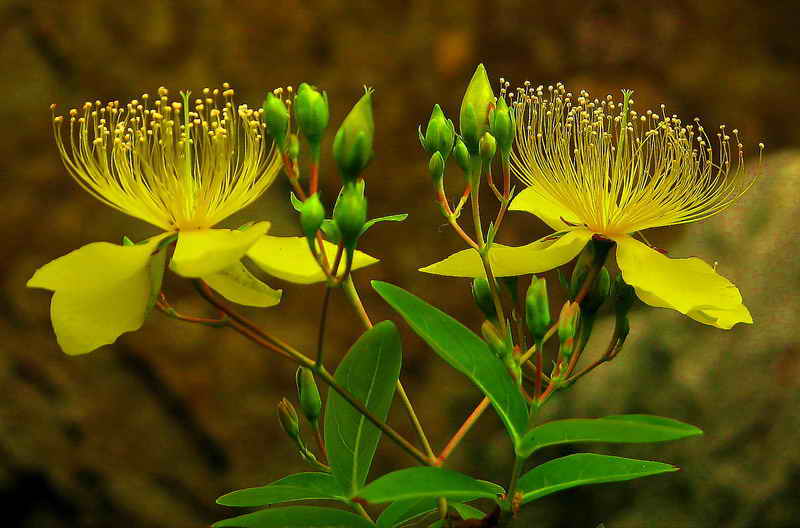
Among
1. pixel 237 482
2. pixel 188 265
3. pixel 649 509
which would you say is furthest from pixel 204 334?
pixel 188 265

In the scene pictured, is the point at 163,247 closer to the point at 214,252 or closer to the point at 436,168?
the point at 214,252

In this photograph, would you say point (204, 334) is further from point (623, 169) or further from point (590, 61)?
point (623, 169)

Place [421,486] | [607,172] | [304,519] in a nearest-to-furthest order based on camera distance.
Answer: [421,486]
[304,519]
[607,172]

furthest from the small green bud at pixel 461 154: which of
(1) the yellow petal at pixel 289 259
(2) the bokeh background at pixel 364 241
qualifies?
(2) the bokeh background at pixel 364 241

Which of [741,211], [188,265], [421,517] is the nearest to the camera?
[188,265]

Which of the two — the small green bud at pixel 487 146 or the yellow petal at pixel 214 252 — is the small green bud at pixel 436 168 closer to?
the small green bud at pixel 487 146

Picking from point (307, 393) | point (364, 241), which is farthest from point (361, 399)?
point (364, 241)

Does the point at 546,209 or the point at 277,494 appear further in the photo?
the point at 546,209
